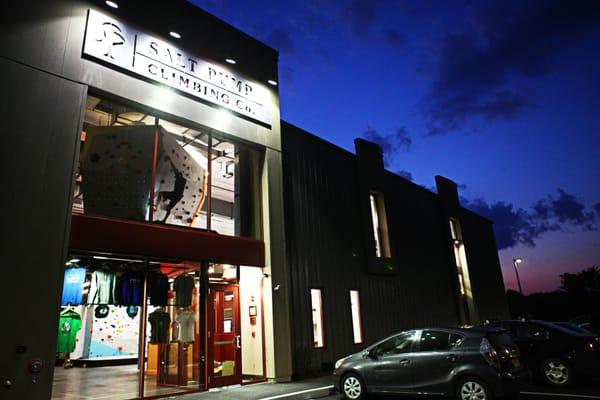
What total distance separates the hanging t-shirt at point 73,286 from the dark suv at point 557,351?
999cm

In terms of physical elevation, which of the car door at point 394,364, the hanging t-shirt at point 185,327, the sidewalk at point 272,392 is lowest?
the sidewalk at point 272,392

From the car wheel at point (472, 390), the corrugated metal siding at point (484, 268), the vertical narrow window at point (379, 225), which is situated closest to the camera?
the car wheel at point (472, 390)

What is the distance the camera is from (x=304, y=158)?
49.8ft

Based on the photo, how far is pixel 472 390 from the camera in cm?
733

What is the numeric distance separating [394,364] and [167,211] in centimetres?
632

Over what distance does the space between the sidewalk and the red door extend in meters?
0.34

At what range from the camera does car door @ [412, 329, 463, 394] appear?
7656 mm

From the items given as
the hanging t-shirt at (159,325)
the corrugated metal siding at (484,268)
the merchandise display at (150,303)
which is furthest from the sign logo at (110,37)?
the corrugated metal siding at (484,268)

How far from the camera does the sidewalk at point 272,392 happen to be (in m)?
9.16

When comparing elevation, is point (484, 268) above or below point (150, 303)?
above

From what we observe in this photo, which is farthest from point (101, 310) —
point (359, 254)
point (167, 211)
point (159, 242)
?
point (359, 254)

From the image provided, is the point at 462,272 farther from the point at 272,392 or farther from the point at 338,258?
the point at 272,392

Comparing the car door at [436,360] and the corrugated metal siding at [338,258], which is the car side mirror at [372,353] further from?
the corrugated metal siding at [338,258]

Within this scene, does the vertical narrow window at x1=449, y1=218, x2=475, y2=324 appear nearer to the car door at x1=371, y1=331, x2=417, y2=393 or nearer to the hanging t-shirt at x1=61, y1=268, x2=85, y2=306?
the car door at x1=371, y1=331, x2=417, y2=393
